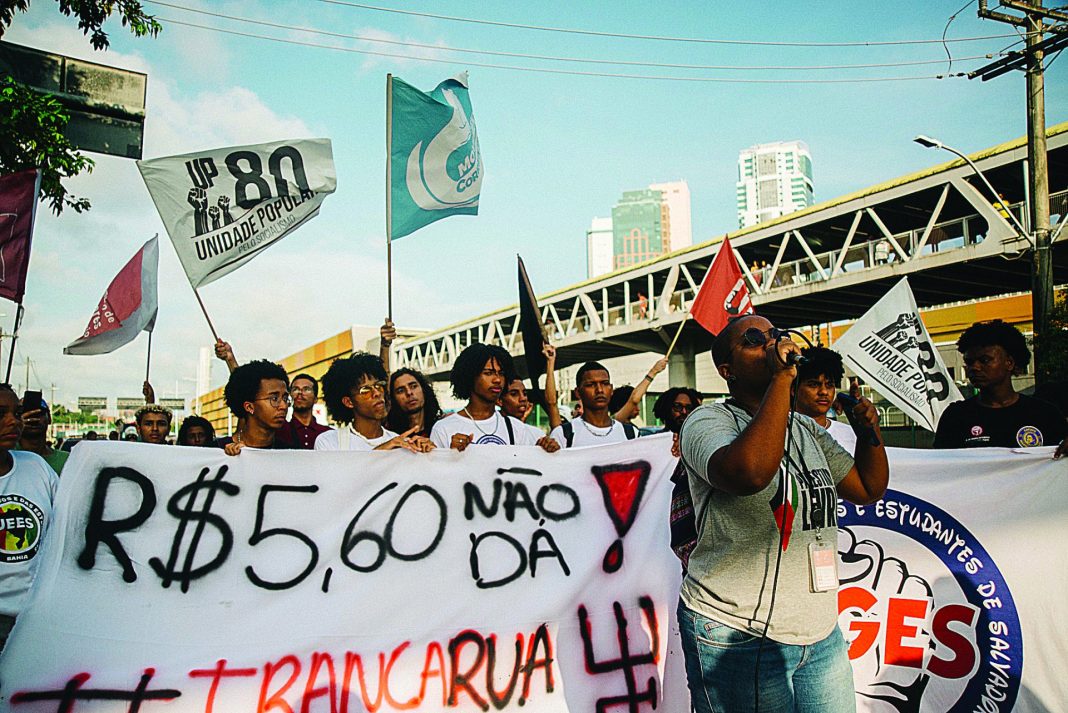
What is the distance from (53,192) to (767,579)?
7.66 metres

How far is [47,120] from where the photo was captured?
6801 millimetres

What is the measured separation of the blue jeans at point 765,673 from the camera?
229 centimetres

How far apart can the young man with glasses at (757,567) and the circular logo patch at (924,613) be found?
146 centimetres

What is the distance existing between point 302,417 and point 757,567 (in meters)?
4.69

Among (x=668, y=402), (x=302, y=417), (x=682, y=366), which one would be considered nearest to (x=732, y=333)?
(x=668, y=402)

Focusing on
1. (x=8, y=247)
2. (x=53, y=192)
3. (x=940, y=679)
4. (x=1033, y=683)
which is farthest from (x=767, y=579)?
(x=53, y=192)

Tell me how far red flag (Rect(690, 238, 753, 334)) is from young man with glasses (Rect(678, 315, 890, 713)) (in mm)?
4317

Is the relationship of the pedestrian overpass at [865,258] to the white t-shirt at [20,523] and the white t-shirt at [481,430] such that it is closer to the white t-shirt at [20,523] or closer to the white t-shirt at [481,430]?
the white t-shirt at [481,430]

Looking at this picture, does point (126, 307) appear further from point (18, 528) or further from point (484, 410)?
point (18, 528)

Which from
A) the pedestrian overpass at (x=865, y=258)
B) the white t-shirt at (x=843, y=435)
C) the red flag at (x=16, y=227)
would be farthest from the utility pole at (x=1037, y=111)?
the red flag at (x=16, y=227)

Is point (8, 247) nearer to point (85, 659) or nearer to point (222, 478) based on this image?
point (222, 478)

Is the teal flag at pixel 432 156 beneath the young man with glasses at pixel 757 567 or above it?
above

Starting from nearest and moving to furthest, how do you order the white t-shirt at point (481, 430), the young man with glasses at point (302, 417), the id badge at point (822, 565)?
the id badge at point (822, 565) < the white t-shirt at point (481, 430) < the young man with glasses at point (302, 417)

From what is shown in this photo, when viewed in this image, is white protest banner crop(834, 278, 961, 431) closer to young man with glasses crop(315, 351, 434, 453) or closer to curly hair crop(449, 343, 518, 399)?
curly hair crop(449, 343, 518, 399)
